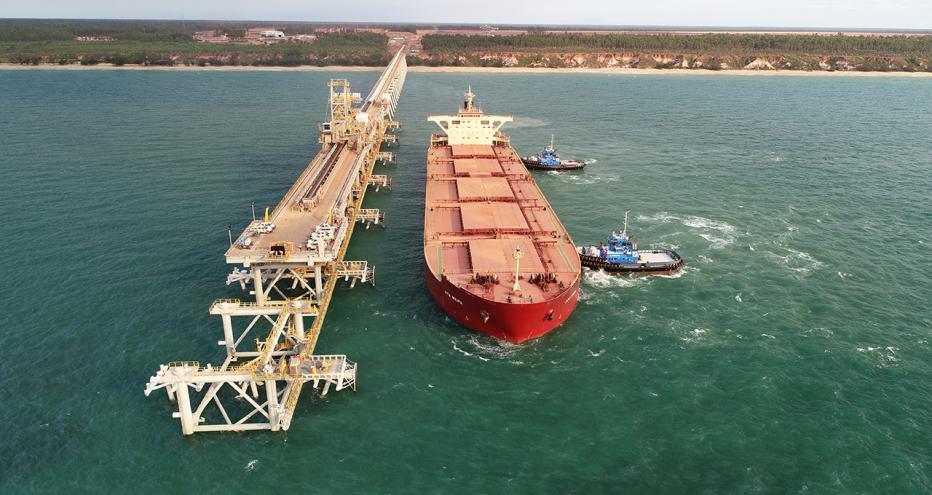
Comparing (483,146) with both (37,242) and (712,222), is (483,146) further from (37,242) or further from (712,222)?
(37,242)

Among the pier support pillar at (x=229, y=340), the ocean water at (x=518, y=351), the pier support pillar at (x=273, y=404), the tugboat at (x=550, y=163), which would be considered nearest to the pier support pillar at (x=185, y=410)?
the ocean water at (x=518, y=351)

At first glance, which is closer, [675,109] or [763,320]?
[763,320]

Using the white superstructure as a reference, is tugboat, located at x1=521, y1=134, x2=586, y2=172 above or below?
below

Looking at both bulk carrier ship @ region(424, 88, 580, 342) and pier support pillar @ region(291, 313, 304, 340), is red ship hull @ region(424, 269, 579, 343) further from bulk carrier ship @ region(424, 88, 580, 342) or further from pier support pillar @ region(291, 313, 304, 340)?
pier support pillar @ region(291, 313, 304, 340)

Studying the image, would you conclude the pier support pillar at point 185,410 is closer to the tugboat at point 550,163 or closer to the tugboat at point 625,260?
the tugboat at point 625,260

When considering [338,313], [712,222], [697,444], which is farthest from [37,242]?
[712,222]

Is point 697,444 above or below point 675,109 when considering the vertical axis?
below

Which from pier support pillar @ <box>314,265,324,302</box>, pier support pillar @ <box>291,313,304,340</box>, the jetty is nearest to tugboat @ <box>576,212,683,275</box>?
the jetty
